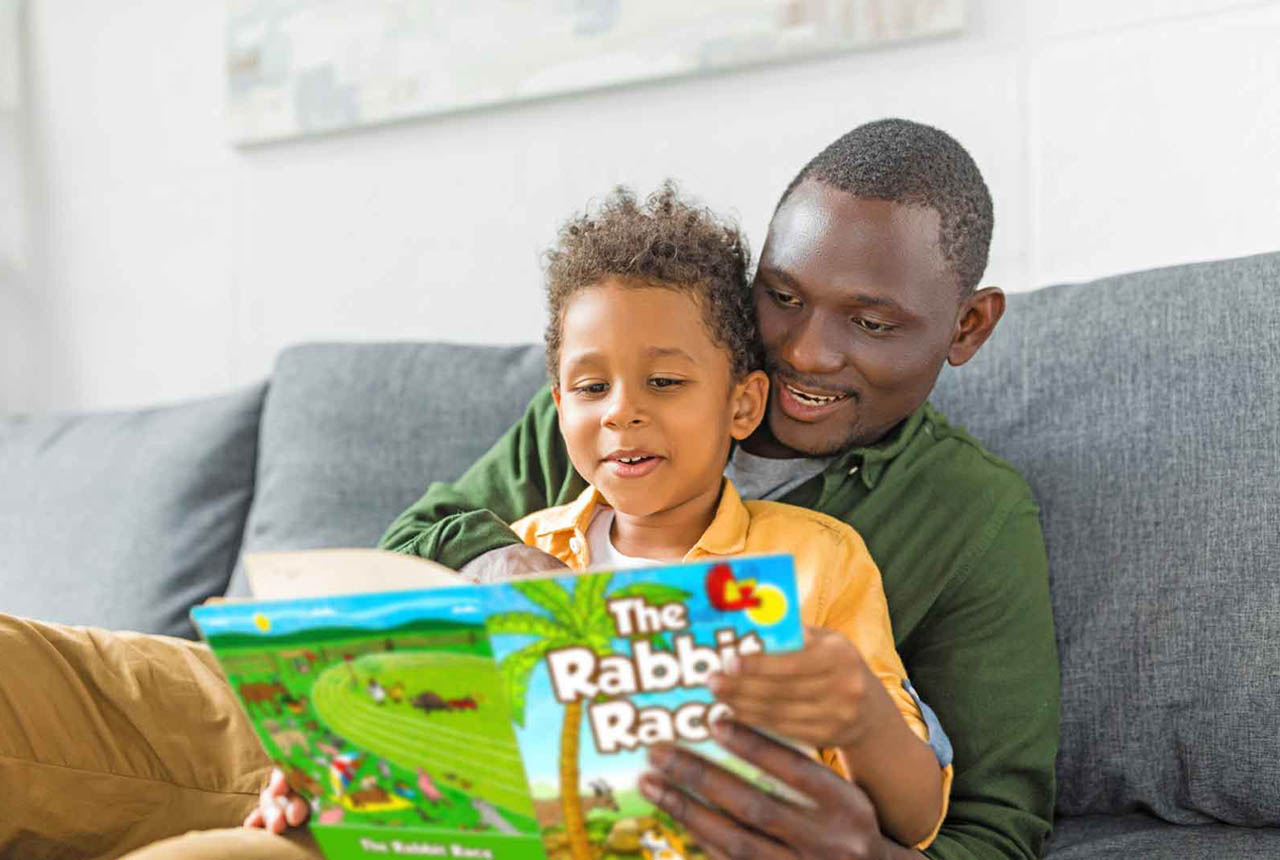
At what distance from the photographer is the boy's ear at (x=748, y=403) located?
123cm

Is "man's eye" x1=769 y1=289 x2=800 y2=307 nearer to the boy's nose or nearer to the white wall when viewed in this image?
the boy's nose

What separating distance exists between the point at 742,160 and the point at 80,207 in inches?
56.9

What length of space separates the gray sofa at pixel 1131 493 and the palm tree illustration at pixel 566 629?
22.9 inches

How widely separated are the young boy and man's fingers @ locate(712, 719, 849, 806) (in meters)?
0.12

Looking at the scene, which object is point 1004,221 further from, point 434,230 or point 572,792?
point 572,792

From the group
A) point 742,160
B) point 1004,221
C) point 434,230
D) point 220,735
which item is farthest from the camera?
point 434,230

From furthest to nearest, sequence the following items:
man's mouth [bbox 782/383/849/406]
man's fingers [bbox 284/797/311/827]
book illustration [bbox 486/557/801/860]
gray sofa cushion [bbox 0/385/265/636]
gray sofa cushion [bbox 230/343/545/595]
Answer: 1. gray sofa cushion [bbox 0/385/265/636]
2. gray sofa cushion [bbox 230/343/545/595]
3. man's mouth [bbox 782/383/849/406]
4. man's fingers [bbox 284/797/311/827]
5. book illustration [bbox 486/557/801/860]

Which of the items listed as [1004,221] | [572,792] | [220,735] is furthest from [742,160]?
[572,792]

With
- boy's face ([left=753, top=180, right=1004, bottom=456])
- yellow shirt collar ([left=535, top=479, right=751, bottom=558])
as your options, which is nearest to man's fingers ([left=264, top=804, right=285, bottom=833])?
yellow shirt collar ([left=535, top=479, right=751, bottom=558])

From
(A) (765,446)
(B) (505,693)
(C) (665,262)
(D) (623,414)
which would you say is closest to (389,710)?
(B) (505,693)

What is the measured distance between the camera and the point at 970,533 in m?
1.23

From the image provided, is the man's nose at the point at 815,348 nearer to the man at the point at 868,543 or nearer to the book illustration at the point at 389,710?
the man at the point at 868,543

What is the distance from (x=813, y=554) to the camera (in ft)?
3.65

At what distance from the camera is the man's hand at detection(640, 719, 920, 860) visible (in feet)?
2.68
